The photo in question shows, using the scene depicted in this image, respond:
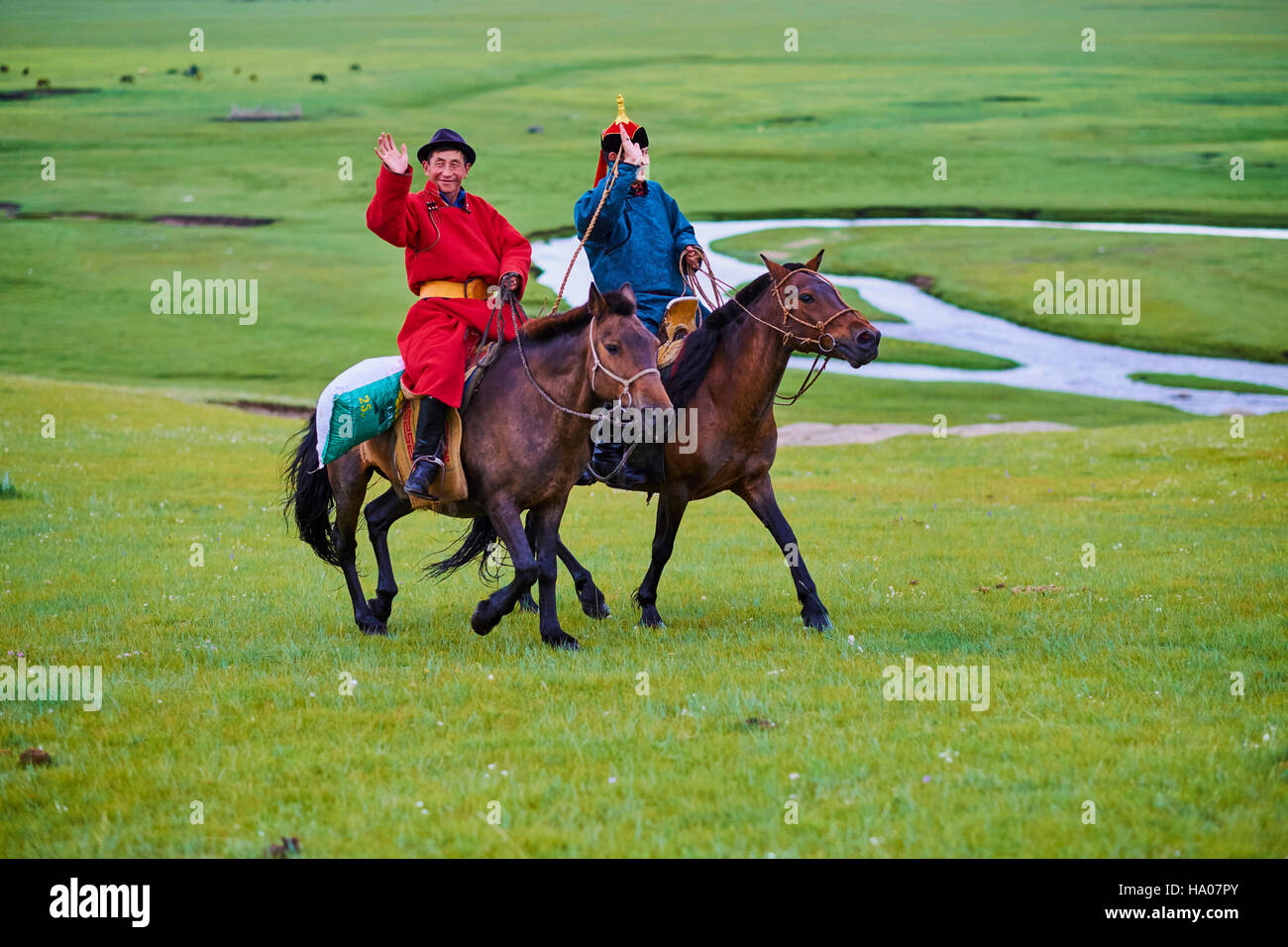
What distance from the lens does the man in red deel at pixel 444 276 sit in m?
10.0

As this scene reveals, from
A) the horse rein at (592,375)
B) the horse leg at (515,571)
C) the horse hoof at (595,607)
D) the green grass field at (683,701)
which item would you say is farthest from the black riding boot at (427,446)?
the horse hoof at (595,607)

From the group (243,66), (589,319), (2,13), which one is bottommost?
(589,319)

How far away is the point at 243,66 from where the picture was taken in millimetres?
130125

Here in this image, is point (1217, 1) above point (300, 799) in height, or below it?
above

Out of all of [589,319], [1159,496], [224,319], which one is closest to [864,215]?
[224,319]

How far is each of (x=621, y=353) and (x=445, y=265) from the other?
1.97 meters

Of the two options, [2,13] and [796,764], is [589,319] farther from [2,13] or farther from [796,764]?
[2,13]

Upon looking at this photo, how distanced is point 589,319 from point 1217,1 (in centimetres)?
18995

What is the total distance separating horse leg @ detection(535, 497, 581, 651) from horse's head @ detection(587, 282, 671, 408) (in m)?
1.10

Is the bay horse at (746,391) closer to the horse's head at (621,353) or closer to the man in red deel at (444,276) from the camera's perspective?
the horse's head at (621,353)

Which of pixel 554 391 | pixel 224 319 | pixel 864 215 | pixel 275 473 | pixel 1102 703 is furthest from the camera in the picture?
pixel 864 215

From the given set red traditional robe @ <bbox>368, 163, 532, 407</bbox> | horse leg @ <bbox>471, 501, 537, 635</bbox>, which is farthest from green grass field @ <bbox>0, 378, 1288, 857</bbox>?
red traditional robe @ <bbox>368, 163, 532, 407</bbox>

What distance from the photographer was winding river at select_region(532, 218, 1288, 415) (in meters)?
36.1

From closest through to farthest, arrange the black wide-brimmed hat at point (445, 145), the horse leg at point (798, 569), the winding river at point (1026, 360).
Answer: the black wide-brimmed hat at point (445, 145) < the horse leg at point (798, 569) < the winding river at point (1026, 360)
